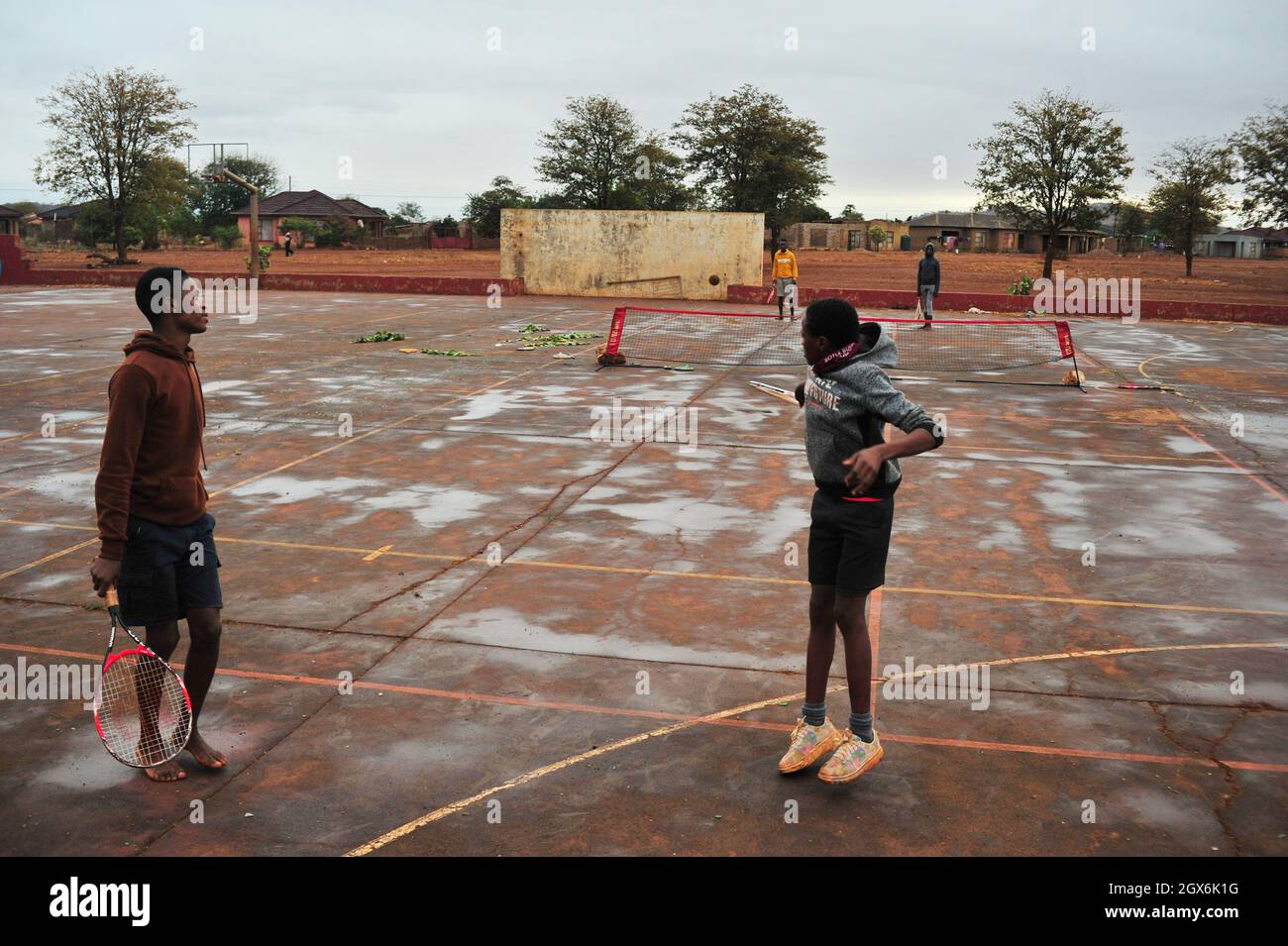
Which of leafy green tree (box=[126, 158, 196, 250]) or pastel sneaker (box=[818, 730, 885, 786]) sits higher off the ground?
leafy green tree (box=[126, 158, 196, 250])

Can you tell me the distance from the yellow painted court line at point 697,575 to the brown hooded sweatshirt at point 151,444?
11.9ft

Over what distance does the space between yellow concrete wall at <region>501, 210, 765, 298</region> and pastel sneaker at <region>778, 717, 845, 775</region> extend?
37217 mm

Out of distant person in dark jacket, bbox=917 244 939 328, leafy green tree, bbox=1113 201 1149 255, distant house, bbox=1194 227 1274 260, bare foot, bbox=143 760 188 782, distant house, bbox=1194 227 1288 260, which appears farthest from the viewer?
distant house, bbox=1194 227 1274 260

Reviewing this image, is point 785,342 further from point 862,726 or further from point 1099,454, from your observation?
point 862,726

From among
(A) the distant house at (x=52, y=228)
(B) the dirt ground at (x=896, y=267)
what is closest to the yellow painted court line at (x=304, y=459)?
(B) the dirt ground at (x=896, y=267)

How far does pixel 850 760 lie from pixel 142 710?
3.29 meters

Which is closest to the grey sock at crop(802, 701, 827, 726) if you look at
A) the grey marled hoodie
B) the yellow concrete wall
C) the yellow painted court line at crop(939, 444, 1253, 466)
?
the grey marled hoodie

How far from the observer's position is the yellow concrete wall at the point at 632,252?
136ft

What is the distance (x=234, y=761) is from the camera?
17.3 feet

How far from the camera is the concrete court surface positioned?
4.77 meters

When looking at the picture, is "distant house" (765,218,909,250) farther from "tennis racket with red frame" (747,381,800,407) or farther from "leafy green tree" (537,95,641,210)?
"tennis racket with red frame" (747,381,800,407)

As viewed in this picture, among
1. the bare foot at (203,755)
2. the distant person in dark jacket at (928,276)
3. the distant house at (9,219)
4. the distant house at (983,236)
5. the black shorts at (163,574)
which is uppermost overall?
the distant house at (983,236)

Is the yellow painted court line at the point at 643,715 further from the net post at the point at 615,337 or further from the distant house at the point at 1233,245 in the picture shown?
the distant house at the point at 1233,245

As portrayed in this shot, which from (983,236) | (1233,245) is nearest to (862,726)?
(983,236)
